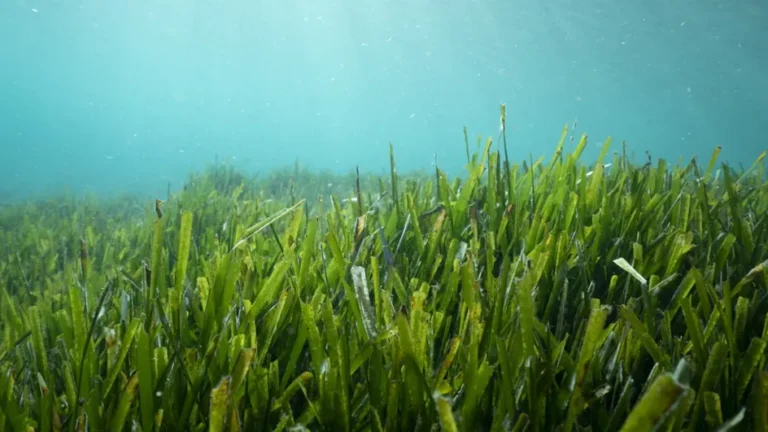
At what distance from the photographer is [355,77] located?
112 m

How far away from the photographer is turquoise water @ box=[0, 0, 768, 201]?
31734mm

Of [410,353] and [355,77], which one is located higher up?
[355,77]

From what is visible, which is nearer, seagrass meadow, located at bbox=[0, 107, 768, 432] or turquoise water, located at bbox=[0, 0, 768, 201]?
seagrass meadow, located at bbox=[0, 107, 768, 432]

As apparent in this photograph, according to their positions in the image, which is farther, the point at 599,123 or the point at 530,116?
the point at 530,116

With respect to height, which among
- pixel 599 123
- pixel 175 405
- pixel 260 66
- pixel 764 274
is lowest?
pixel 175 405

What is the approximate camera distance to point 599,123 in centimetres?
10225

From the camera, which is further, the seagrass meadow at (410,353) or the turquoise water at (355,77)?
the turquoise water at (355,77)

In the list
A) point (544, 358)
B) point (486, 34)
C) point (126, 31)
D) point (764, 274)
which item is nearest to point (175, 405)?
point (544, 358)

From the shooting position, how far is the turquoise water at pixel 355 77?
104 feet

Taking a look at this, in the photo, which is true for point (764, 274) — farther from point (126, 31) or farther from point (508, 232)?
point (126, 31)

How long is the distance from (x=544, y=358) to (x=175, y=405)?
596 millimetres

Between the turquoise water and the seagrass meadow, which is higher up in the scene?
the turquoise water

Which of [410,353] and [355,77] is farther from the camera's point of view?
[355,77]

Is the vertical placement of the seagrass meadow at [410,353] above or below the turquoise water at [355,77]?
below
